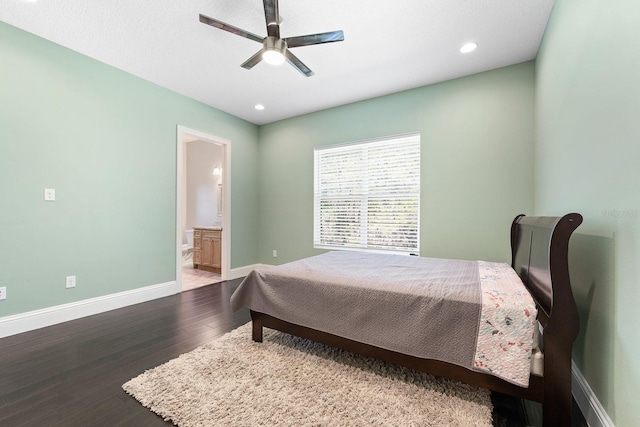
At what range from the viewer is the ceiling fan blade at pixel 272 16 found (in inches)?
69.9

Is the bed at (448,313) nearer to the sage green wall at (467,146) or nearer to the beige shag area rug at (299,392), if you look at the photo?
the beige shag area rug at (299,392)

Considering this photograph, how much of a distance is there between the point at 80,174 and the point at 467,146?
4.50 m

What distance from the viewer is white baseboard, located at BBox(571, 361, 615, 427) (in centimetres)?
124

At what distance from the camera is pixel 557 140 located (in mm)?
2053

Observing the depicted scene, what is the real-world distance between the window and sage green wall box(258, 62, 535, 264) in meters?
0.15

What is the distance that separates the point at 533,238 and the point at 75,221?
13.8 ft

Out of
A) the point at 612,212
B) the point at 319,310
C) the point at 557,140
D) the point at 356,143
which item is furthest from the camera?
the point at 356,143

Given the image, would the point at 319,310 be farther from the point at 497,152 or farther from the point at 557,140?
the point at 497,152

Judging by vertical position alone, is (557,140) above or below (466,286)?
above

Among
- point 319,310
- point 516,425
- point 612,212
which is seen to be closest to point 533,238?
point 612,212

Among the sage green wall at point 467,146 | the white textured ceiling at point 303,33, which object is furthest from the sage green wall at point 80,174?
the sage green wall at point 467,146

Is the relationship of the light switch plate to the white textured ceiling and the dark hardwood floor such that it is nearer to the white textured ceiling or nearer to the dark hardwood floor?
the dark hardwood floor

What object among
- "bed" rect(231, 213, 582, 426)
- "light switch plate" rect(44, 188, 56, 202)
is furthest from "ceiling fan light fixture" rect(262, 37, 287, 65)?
"light switch plate" rect(44, 188, 56, 202)

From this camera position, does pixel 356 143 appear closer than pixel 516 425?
No
